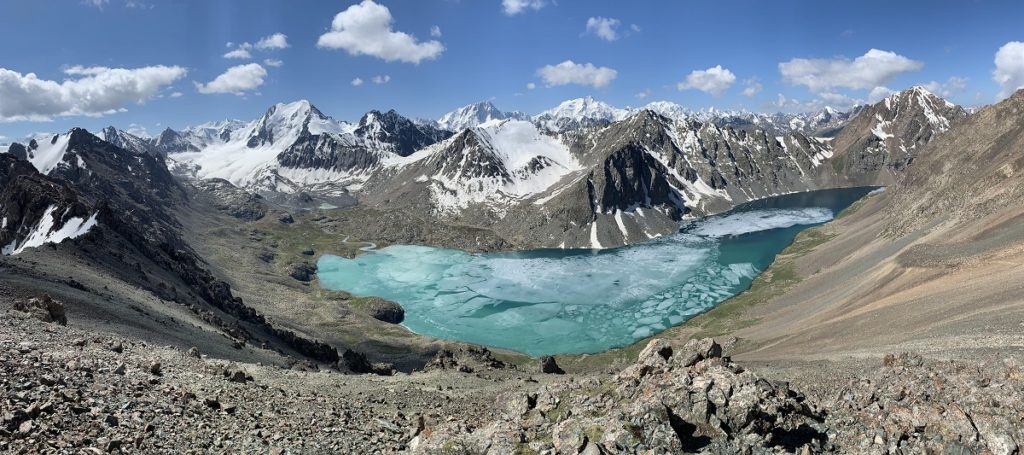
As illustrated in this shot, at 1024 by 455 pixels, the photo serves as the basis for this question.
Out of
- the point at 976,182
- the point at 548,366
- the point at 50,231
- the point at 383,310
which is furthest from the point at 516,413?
the point at 976,182

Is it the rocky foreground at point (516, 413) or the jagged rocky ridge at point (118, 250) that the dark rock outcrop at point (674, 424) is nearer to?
the rocky foreground at point (516, 413)

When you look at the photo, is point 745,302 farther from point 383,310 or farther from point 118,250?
point 118,250

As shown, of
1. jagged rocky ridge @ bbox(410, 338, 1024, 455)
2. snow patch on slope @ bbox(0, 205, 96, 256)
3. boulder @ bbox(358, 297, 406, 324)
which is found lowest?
boulder @ bbox(358, 297, 406, 324)

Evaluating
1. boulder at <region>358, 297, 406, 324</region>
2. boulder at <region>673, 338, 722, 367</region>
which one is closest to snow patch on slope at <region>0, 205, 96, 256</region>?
boulder at <region>358, 297, 406, 324</region>

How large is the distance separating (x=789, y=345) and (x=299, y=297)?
141 meters

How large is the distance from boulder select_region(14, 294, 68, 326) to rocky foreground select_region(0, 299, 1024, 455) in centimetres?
680

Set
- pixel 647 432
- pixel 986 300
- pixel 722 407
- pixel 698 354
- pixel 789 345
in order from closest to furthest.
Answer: pixel 647 432, pixel 722 407, pixel 698 354, pixel 986 300, pixel 789 345

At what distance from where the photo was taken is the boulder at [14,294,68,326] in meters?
40.2

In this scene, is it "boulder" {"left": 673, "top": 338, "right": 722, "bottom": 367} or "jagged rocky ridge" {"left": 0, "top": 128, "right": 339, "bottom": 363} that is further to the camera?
"jagged rocky ridge" {"left": 0, "top": 128, "right": 339, "bottom": 363}

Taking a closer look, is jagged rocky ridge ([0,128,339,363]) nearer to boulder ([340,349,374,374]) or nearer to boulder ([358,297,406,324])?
boulder ([340,349,374,374])

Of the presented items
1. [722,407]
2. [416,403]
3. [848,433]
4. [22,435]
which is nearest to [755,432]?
[722,407]

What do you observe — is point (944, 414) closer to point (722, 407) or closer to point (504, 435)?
point (722, 407)

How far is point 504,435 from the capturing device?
81.4ft

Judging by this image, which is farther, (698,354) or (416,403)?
(416,403)
